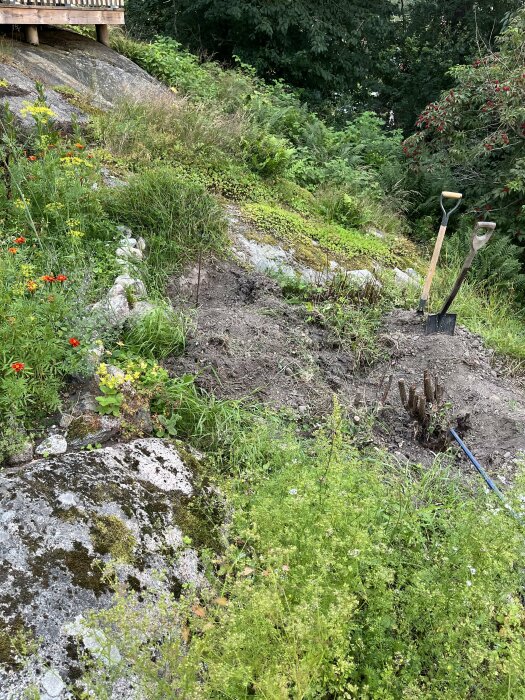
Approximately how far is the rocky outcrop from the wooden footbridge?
29 centimetres

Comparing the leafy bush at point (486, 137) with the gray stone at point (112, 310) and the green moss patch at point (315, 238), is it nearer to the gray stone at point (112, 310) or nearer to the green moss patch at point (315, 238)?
the green moss patch at point (315, 238)

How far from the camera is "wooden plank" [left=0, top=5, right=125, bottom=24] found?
24.4 ft

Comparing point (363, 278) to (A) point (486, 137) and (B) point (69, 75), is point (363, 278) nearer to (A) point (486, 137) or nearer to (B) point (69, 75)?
(A) point (486, 137)

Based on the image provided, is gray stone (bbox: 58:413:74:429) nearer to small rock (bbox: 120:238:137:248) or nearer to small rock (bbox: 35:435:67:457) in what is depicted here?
small rock (bbox: 35:435:67:457)

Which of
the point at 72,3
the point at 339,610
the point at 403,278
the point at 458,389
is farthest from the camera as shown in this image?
the point at 72,3

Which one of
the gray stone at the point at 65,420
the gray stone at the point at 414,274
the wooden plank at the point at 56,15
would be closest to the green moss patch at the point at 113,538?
the gray stone at the point at 65,420

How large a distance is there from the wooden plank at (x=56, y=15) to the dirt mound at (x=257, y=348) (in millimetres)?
4974

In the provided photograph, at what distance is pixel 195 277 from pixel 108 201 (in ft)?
3.40

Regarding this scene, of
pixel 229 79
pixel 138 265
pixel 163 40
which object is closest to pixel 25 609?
pixel 138 265

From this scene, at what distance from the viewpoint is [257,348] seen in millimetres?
4379

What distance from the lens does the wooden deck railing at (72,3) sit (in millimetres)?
7441

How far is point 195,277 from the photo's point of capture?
16.7 feet

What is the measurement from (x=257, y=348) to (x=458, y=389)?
161 centimetres

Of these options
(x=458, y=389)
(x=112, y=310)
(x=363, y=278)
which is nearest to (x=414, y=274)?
(x=363, y=278)
